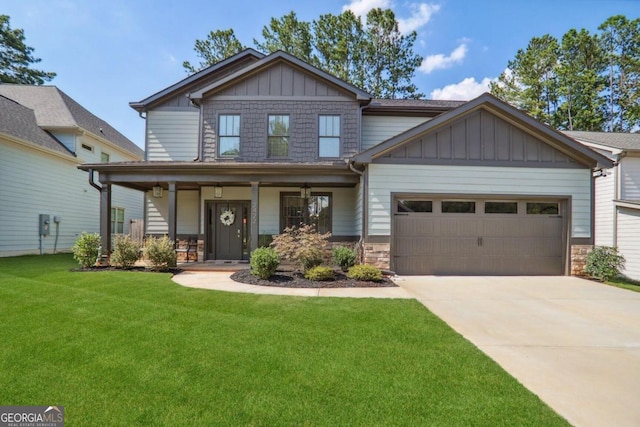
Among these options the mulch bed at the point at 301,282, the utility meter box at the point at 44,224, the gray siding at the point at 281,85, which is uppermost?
the gray siding at the point at 281,85

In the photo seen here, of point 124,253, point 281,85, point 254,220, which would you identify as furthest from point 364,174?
point 124,253

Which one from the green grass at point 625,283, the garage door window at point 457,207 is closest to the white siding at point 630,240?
the green grass at point 625,283

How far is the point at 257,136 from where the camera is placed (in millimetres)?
11062

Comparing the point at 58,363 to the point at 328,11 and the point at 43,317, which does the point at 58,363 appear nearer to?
the point at 43,317

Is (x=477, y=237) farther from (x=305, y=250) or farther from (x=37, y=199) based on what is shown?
(x=37, y=199)

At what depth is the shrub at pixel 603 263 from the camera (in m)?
8.40

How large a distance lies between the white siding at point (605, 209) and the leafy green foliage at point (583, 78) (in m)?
13.8

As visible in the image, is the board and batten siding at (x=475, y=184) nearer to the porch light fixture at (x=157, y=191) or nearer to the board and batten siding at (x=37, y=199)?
the porch light fixture at (x=157, y=191)

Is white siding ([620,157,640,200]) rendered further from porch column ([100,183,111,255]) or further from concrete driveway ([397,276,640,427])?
porch column ([100,183,111,255])

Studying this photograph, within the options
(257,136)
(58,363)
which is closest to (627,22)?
(257,136)

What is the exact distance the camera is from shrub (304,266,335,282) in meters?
7.66

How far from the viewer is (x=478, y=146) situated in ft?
29.3

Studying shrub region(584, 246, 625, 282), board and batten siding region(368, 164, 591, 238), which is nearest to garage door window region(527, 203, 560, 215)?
board and batten siding region(368, 164, 591, 238)

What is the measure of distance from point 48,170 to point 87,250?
7.24m
